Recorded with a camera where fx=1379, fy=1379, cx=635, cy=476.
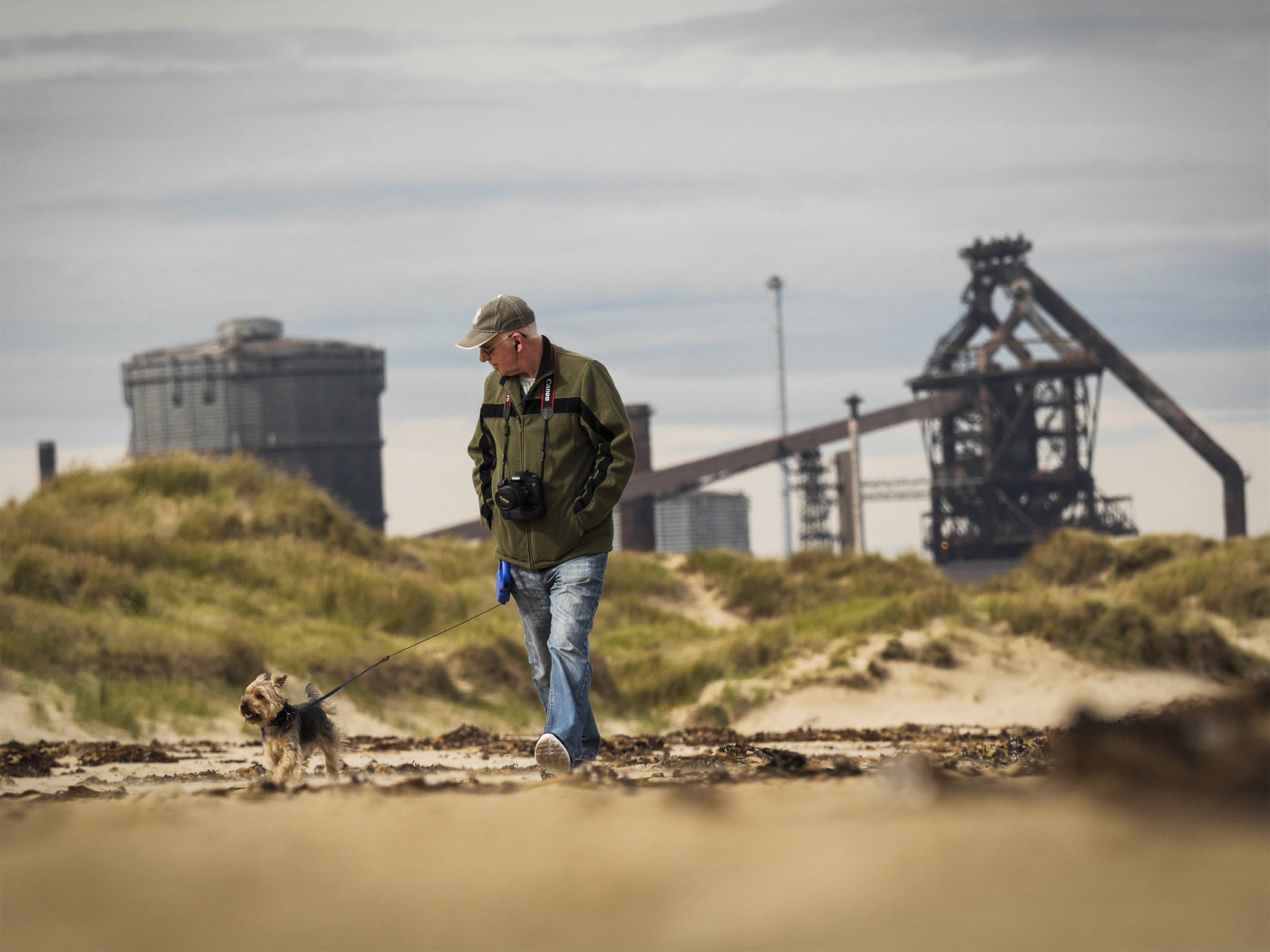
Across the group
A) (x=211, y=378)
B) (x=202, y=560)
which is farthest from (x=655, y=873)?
(x=211, y=378)

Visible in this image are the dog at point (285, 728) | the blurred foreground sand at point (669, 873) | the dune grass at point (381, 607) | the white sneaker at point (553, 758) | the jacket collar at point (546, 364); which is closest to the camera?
the blurred foreground sand at point (669, 873)

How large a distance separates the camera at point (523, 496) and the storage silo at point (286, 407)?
4505 cm

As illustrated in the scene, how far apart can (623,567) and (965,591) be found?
6799 mm

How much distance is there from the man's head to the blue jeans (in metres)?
0.81

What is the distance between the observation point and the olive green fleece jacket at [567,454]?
205 inches

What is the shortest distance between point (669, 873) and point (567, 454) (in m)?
2.12

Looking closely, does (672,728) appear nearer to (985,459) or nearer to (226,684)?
(226,684)

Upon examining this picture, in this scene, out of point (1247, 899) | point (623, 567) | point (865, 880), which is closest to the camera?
point (1247, 899)

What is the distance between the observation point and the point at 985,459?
45.5m

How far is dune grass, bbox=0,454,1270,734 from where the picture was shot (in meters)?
12.8

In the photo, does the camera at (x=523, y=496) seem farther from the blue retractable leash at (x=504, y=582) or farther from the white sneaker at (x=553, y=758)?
the white sneaker at (x=553, y=758)

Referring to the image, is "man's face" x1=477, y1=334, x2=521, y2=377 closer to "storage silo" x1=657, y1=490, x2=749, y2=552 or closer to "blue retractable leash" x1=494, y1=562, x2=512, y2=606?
"blue retractable leash" x1=494, y1=562, x2=512, y2=606

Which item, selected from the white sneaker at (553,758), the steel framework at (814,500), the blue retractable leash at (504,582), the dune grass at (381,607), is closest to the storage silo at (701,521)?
the steel framework at (814,500)

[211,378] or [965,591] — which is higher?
[211,378]
